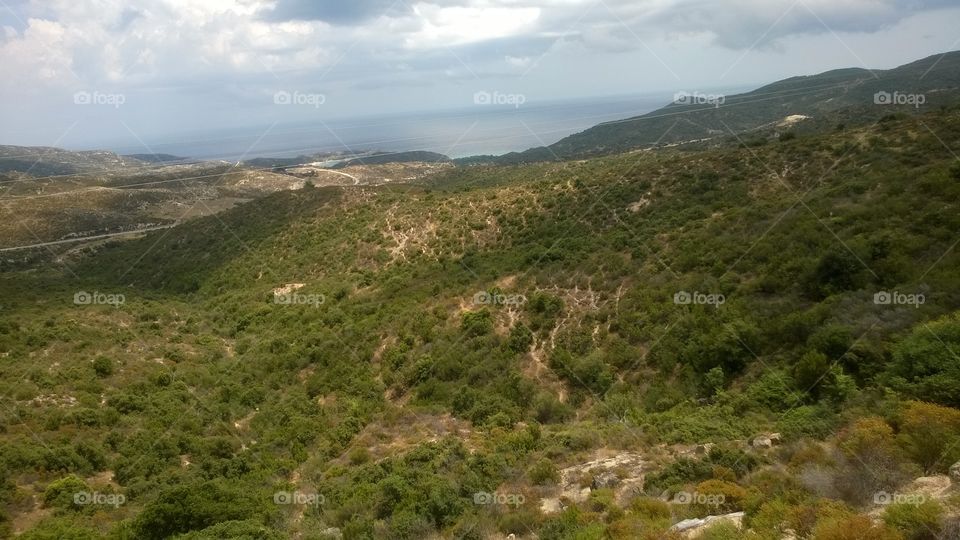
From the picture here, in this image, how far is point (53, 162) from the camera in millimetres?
144750

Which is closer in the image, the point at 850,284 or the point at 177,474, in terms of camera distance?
the point at 177,474

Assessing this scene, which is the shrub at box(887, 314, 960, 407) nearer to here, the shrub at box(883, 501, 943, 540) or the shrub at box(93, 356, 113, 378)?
the shrub at box(883, 501, 943, 540)

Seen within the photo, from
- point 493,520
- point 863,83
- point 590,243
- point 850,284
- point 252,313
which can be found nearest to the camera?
point 493,520

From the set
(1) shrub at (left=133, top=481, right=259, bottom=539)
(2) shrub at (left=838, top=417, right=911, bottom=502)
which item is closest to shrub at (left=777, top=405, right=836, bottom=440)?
(2) shrub at (left=838, top=417, right=911, bottom=502)

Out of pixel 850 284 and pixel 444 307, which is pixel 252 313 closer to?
pixel 444 307

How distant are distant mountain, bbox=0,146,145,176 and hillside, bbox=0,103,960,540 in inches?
5422

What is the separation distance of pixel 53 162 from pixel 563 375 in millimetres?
188694

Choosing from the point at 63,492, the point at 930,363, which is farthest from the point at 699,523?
the point at 63,492

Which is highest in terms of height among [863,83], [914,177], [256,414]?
[863,83]

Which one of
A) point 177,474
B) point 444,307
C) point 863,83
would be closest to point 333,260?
point 444,307

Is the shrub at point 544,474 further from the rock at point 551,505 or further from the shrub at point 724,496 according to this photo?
the shrub at point 724,496

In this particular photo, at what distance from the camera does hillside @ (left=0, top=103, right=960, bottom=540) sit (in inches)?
296

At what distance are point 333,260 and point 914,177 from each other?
27871 millimetres

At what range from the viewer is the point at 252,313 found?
24750mm
